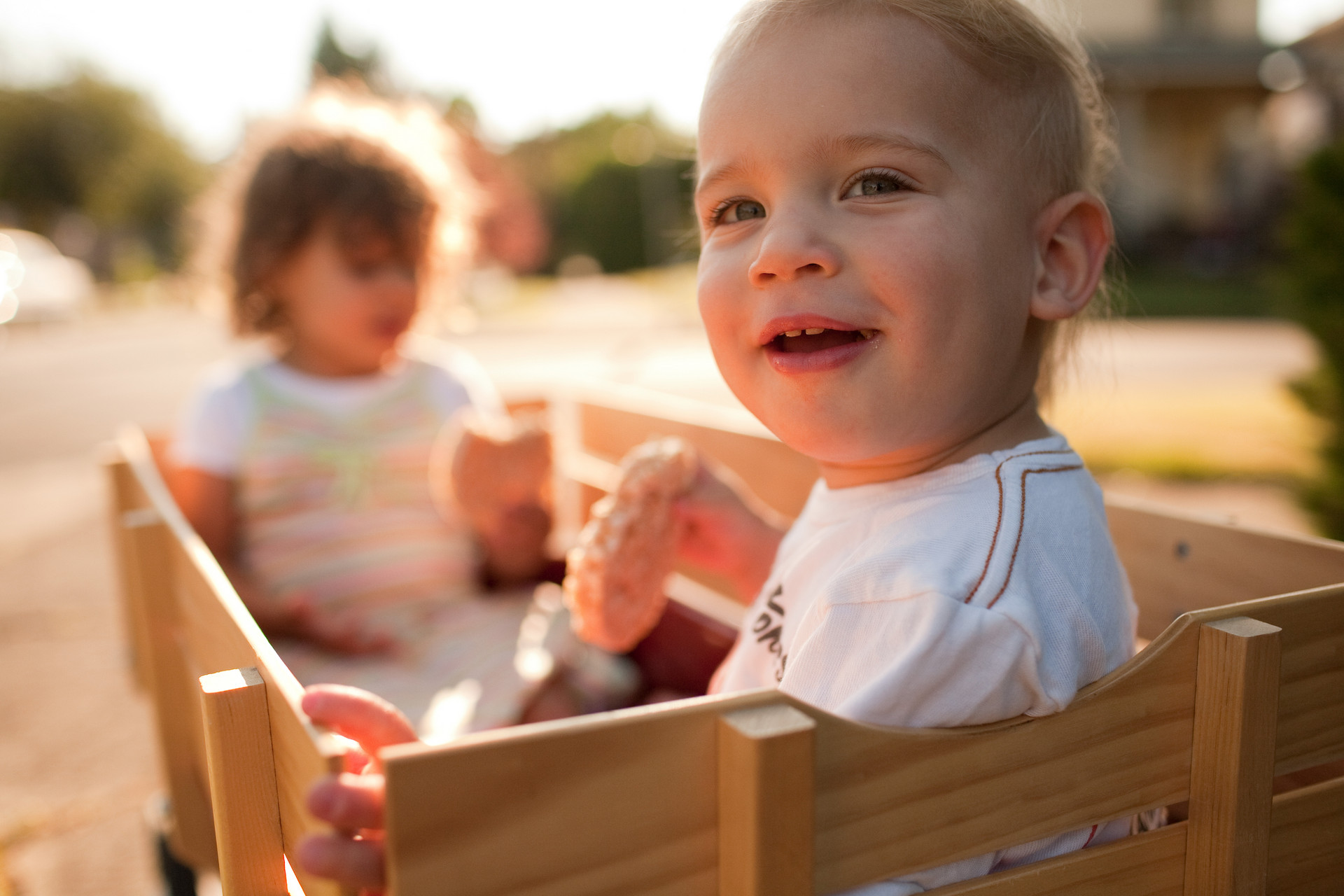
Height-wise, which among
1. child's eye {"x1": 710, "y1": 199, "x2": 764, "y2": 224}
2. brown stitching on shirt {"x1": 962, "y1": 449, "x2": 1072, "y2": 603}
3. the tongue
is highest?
child's eye {"x1": 710, "y1": 199, "x2": 764, "y2": 224}

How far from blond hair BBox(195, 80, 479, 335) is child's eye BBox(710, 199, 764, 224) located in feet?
4.53

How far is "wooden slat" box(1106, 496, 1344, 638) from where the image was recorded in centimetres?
126

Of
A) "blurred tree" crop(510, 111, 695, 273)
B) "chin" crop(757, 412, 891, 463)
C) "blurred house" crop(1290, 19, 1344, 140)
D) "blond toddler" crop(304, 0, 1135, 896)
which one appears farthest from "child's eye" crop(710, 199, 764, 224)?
"blurred tree" crop(510, 111, 695, 273)

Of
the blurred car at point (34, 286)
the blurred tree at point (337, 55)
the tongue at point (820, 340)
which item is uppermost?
the blurred tree at point (337, 55)

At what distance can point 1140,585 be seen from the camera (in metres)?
1.53

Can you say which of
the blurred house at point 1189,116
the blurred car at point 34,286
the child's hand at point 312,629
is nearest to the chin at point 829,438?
the child's hand at point 312,629

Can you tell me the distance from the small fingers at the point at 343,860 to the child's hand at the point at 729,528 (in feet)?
2.68

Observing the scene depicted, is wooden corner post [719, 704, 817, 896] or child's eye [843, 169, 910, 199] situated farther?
child's eye [843, 169, 910, 199]

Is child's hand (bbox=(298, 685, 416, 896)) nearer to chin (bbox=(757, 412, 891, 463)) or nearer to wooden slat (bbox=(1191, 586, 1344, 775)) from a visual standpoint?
chin (bbox=(757, 412, 891, 463))

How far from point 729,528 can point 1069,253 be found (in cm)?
62

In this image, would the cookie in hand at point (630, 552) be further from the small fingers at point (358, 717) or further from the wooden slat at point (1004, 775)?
the wooden slat at point (1004, 775)

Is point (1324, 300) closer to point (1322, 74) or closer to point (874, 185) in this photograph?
point (874, 185)

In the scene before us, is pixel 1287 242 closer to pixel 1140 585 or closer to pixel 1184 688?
pixel 1140 585

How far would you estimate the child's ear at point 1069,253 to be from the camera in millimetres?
1090
